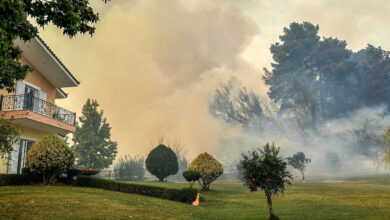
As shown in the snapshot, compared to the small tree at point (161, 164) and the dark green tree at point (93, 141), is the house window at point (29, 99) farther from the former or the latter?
the dark green tree at point (93, 141)

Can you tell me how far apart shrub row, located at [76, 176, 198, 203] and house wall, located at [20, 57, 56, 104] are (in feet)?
30.2

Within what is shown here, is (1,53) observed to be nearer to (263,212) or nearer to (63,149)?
(63,149)

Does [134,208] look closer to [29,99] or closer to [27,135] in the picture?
[27,135]

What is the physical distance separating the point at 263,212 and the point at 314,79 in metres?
70.7

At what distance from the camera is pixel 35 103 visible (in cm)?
2256

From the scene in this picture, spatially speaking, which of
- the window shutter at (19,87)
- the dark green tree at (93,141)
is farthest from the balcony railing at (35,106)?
the dark green tree at (93,141)

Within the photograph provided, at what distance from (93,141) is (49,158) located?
1284 inches

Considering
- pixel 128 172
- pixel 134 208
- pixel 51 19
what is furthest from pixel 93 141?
pixel 51 19

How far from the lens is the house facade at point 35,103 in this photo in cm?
1994

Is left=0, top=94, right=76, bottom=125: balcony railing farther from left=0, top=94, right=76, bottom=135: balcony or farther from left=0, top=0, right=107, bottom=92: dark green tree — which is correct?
left=0, top=0, right=107, bottom=92: dark green tree

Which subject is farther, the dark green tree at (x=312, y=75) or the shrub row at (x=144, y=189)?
the dark green tree at (x=312, y=75)

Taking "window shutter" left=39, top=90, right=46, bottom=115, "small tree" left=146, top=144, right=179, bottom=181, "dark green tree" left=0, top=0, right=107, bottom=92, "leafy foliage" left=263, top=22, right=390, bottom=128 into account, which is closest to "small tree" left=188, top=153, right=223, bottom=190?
"small tree" left=146, top=144, right=179, bottom=181

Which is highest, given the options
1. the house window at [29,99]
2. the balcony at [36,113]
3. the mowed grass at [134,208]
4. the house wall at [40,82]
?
the house wall at [40,82]

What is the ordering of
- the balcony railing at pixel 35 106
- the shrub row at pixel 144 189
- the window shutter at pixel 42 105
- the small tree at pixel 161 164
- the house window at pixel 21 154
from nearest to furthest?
the shrub row at pixel 144 189 → the balcony railing at pixel 35 106 → the house window at pixel 21 154 → the window shutter at pixel 42 105 → the small tree at pixel 161 164
